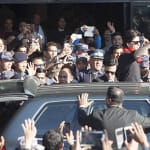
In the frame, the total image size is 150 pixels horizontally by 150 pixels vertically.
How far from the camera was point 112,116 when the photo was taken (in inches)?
280

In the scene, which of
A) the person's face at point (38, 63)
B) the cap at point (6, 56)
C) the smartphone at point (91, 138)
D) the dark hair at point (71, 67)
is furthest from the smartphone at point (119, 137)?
the cap at point (6, 56)

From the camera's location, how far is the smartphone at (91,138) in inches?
277

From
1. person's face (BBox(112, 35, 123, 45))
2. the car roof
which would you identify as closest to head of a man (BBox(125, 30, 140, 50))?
person's face (BBox(112, 35, 123, 45))

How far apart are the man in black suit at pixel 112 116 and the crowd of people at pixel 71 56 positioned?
239 centimetres

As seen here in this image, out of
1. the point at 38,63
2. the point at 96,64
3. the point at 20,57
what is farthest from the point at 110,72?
the point at 20,57

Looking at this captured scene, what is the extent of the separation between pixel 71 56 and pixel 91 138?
4.77 metres

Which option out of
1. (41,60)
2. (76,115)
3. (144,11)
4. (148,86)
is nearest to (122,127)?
(76,115)

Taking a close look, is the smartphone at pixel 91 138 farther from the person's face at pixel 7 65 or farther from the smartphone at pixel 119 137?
the person's face at pixel 7 65

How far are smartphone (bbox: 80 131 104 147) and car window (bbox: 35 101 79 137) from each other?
1.64 feet

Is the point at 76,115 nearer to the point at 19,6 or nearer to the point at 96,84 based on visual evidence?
the point at 96,84

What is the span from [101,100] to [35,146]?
177cm

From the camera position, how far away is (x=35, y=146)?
615 cm

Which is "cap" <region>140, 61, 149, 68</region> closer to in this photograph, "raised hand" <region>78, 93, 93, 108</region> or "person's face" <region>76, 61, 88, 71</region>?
"person's face" <region>76, 61, 88, 71</region>

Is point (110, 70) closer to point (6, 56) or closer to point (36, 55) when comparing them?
point (6, 56)
